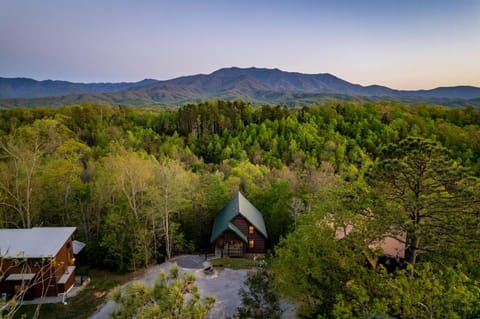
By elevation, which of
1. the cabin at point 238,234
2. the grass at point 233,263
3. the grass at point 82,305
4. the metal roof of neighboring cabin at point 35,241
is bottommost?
the grass at point 233,263

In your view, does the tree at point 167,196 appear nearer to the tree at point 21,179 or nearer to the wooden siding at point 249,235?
the wooden siding at point 249,235

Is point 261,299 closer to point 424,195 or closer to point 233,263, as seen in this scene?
point 424,195

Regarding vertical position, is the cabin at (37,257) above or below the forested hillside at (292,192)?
below

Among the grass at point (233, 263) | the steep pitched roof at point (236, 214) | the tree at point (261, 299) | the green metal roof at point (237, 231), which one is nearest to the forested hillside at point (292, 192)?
the tree at point (261, 299)

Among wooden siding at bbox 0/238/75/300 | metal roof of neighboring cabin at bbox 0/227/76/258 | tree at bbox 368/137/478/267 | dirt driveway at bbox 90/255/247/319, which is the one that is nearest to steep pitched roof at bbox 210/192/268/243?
dirt driveway at bbox 90/255/247/319

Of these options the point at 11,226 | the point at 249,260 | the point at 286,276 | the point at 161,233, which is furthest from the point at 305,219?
the point at 11,226

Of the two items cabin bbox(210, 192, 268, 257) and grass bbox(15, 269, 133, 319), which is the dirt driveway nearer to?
grass bbox(15, 269, 133, 319)

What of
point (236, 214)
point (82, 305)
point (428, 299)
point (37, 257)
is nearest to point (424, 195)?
point (428, 299)
